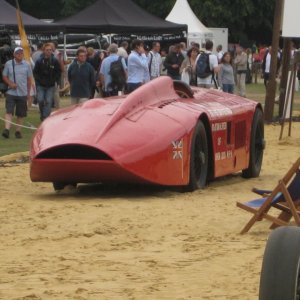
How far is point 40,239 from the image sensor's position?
10242mm

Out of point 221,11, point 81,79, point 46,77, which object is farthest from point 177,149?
point 221,11

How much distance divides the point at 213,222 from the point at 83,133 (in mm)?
2309

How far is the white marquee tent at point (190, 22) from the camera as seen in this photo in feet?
159

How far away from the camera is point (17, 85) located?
22094 millimetres

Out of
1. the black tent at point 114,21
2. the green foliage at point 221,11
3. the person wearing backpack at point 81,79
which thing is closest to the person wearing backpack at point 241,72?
the black tent at point 114,21

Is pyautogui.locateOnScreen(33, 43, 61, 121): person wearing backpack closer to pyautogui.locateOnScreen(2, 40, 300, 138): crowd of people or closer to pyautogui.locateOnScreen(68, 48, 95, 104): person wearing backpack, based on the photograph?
pyautogui.locateOnScreen(2, 40, 300, 138): crowd of people

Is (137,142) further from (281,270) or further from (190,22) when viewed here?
(190,22)

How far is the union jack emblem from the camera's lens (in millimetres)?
13242

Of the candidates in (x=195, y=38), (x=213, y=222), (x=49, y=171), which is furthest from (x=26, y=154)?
(x=195, y=38)

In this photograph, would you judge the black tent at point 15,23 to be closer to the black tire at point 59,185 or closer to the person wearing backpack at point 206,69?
the person wearing backpack at point 206,69

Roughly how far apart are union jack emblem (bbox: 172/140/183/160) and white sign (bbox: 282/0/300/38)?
9.52 metres

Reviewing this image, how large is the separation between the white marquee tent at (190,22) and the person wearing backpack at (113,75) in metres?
24.6

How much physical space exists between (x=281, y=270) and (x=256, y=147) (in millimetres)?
9893

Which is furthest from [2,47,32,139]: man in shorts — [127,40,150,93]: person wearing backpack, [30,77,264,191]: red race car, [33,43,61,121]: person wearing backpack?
[30,77,264,191]: red race car
